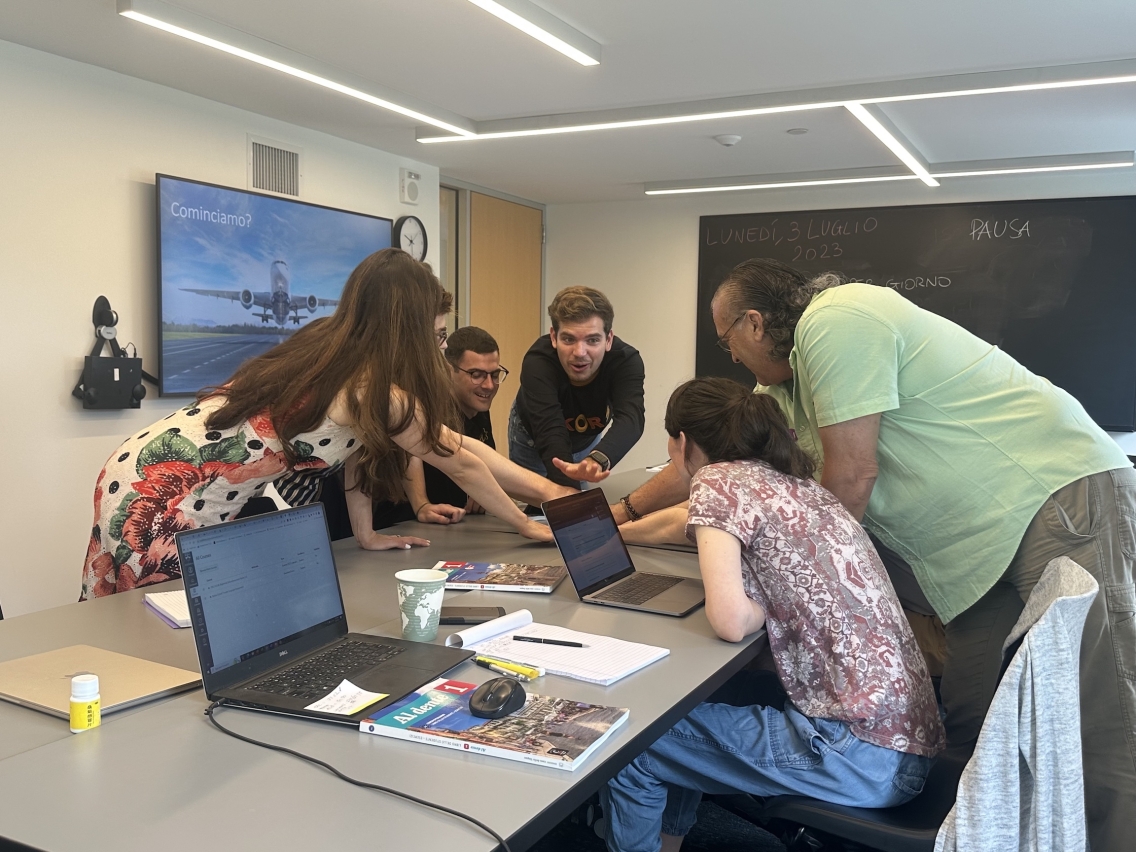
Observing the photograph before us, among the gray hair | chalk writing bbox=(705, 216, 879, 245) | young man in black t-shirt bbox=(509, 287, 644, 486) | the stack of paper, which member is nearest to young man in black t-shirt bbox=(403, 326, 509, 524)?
young man in black t-shirt bbox=(509, 287, 644, 486)

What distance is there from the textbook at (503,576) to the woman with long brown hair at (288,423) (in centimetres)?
28

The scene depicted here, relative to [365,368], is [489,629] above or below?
below

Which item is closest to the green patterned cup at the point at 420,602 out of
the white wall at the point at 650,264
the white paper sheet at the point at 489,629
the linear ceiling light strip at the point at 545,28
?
the white paper sheet at the point at 489,629

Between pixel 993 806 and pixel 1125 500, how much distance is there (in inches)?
28.3

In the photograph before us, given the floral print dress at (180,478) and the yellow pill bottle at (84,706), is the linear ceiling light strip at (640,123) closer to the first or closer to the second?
the floral print dress at (180,478)

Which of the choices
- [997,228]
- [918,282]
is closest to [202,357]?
[918,282]

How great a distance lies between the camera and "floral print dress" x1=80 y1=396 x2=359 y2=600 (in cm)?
195

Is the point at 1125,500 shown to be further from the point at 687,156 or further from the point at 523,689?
the point at 687,156

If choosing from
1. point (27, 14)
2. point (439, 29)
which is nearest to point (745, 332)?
point (439, 29)

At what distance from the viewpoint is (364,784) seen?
3.47 ft

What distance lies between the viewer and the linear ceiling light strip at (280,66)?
3002 mm

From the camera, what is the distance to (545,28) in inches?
120

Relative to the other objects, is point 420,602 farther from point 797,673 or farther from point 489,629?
point 797,673

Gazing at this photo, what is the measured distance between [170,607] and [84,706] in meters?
0.54
